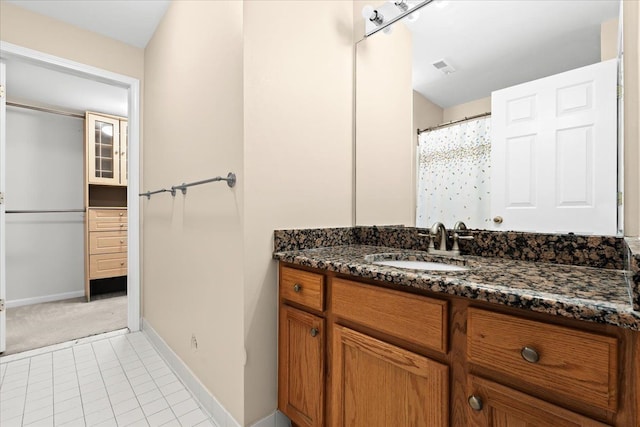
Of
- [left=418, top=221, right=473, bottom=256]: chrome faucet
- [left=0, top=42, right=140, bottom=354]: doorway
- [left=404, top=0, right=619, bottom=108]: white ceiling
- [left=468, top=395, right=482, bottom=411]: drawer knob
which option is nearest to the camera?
[left=468, top=395, right=482, bottom=411]: drawer knob

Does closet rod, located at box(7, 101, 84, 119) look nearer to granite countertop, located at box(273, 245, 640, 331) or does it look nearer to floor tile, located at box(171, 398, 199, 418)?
floor tile, located at box(171, 398, 199, 418)

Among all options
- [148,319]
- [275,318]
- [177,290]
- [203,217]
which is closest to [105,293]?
[148,319]

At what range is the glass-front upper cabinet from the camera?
3.53 meters

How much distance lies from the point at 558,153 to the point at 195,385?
1911 mm

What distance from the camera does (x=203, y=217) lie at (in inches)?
60.8

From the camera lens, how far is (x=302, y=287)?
118 cm

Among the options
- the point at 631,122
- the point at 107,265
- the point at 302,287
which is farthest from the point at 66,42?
the point at 631,122

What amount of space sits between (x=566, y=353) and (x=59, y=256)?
4.64 metres

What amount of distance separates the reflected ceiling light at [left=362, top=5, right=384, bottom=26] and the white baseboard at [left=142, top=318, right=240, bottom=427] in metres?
1.98

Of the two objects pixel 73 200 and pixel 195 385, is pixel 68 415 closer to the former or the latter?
pixel 195 385

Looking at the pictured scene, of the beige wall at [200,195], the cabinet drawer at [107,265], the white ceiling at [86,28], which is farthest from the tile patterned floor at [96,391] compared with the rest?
the white ceiling at [86,28]

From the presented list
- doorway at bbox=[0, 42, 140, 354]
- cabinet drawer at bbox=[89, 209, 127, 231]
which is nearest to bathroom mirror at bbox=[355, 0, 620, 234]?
doorway at bbox=[0, 42, 140, 354]

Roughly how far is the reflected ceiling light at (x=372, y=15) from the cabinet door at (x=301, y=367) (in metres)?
1.46

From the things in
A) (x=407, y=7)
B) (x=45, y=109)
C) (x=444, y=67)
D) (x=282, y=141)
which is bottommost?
(x=282, y=141)
